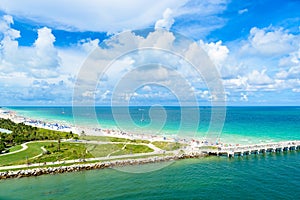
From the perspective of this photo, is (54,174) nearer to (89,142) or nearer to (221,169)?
(89,142)

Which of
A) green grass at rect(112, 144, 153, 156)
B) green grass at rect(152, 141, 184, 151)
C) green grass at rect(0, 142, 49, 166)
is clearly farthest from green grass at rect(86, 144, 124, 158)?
green grass at rect(0, 142, 49, 166)

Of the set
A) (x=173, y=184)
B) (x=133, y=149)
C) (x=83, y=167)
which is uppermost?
(x=133, y=149)

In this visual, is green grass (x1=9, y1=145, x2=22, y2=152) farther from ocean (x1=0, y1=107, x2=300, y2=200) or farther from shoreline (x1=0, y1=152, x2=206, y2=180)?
ocean (x1=0, y1=107, x2=300, y2=200)

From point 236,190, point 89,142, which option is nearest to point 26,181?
point 89,142

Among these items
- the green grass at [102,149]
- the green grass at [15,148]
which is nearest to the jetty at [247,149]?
the green grass at [102,149]

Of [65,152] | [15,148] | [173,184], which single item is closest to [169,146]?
[173,184]

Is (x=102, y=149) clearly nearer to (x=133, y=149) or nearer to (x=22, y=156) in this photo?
(x=133, y=149)
